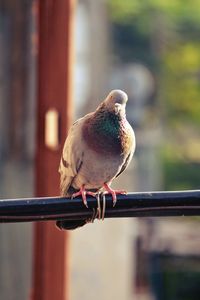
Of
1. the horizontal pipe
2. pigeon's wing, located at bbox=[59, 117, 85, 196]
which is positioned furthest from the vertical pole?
the horizontal pipe

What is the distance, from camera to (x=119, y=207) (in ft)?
11.8

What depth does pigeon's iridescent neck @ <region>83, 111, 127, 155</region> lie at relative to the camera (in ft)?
15.0

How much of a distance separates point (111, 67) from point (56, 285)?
1824cm

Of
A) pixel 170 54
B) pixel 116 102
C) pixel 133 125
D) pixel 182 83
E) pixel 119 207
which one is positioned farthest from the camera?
pixel 170 54

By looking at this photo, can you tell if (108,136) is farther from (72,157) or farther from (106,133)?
(72,157)

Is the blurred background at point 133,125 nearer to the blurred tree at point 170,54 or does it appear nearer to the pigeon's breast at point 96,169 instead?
the blurred tree at point 170,54

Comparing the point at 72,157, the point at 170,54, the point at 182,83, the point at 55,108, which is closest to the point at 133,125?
the point at 182,83

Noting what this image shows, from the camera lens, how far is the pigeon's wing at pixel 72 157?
181 inches

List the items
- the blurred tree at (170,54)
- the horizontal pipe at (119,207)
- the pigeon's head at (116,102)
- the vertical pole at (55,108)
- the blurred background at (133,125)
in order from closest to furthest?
1. the horizontal pipe at (119,207)
2. the pigeon's head at (116,102)
3. the vertical pole at (55,108)
4. the blurred background at (133,125)
5. the blurred tree at (170,54)

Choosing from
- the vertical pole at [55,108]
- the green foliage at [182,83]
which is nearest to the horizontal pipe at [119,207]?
the vertical pole at [55,108]

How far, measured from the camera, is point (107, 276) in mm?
9602

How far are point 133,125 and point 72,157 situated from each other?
13945mm

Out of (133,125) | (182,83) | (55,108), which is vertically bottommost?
(133,125)

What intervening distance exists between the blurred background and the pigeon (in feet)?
6.31
